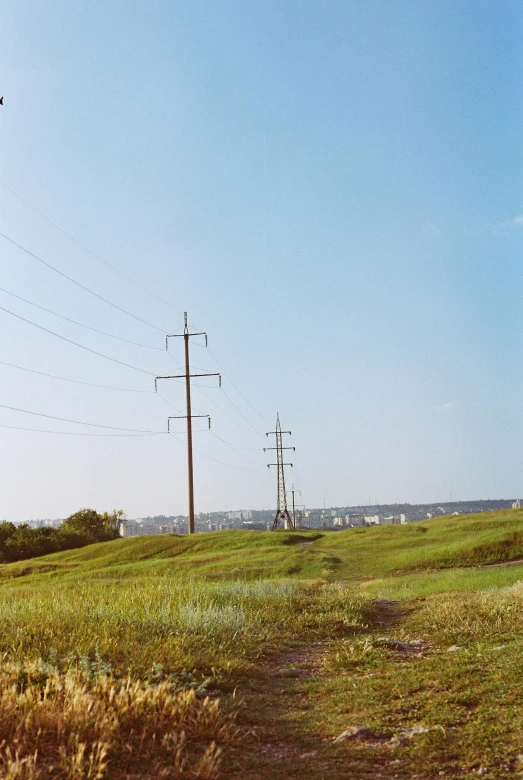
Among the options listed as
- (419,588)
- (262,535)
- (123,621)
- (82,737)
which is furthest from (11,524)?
(82,737)

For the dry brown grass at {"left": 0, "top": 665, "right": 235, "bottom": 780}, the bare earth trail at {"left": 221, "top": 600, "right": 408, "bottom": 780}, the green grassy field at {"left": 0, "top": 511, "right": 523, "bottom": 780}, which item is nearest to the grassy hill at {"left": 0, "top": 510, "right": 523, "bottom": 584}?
the green grassy field at {"left": 0, "top": 511, "right": 523, "bottom": 780}

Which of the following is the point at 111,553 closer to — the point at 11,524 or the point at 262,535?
the point at 262,535

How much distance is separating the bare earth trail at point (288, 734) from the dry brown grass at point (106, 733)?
0.23 meters

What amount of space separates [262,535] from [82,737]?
37.4 meters

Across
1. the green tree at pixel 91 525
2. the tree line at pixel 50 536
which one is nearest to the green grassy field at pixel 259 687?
the tree line at pixel 50 536

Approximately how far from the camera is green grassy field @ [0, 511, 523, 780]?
4578mm

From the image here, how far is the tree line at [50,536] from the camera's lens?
48406 mm

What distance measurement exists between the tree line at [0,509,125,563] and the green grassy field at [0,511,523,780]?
38242 mm

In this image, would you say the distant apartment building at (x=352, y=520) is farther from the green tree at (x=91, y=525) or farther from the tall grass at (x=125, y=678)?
the tall grass at (x=125, y=678)

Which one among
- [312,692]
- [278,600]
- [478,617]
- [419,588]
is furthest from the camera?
[419,588]

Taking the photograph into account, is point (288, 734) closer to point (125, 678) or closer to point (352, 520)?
point (125, 678)

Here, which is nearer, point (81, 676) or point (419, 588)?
point (81, 676)

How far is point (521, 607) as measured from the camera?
1162 centimetres

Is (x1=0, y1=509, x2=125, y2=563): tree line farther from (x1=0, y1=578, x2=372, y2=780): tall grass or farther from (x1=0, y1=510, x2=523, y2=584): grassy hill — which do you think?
(x1=0, y1=578, x2=372, y2=780): tall grass
